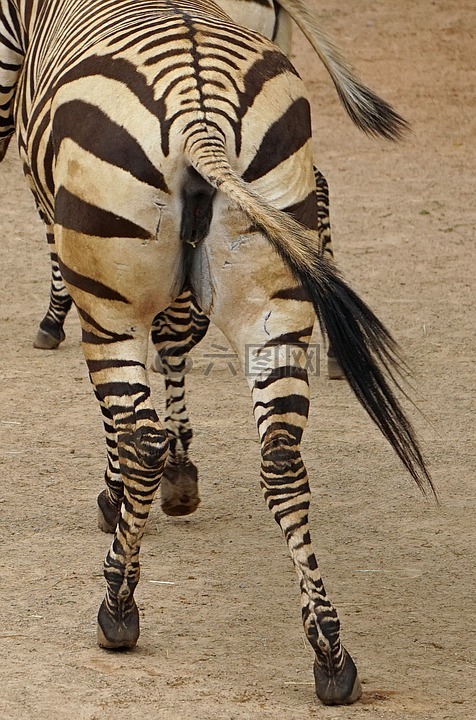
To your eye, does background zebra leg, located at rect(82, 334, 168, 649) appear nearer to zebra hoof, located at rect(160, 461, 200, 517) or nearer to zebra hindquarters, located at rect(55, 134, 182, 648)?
zebra hindquarters, located at rect(55, 134, 182, 648)

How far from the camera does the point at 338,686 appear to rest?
11.2 ft

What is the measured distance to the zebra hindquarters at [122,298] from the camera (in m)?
3.31

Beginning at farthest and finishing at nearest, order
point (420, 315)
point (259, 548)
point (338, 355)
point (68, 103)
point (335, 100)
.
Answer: point (335, 100) < point (420, 315) < point (259, 548) < point (68, 103) < point (338, 355)

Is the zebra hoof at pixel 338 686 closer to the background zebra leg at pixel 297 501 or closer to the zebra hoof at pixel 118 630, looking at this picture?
the background zebra leg at pixel 297 501

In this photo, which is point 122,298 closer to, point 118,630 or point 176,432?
point 118,630

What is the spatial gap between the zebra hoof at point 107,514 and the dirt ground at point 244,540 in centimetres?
5

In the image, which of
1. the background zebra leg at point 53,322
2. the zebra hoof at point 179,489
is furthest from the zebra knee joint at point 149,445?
the background zebra leg at point 53,322

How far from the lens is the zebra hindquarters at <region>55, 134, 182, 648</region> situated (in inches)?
130

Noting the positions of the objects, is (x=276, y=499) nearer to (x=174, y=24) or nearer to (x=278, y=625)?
(x=278, y=625)

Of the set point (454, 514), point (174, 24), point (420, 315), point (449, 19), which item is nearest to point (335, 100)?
point (449, 19)

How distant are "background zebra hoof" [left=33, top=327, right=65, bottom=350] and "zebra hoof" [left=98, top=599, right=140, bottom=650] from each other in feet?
10.1

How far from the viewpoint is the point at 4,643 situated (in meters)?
3.74

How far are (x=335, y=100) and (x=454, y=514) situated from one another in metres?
7.75

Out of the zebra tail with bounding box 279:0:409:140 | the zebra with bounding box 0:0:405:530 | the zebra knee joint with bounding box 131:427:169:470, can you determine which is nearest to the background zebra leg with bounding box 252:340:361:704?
the zebra knee joint with bounding box 131:427:169:470
